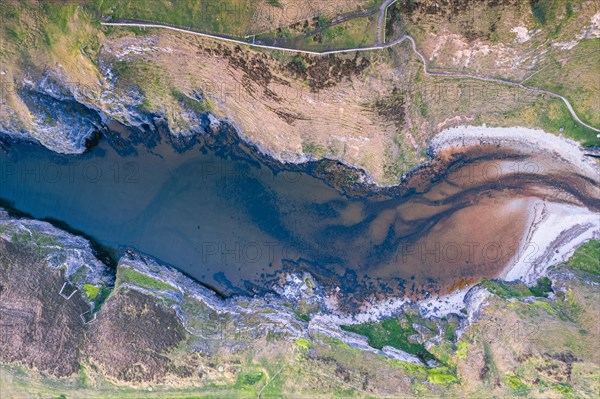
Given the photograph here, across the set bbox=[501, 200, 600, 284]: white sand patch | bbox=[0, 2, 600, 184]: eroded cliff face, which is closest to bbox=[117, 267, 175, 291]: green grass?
bbox=[0, 2, 600, 184]: eroded cliff face

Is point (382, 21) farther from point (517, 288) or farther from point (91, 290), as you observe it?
point (91, 290)

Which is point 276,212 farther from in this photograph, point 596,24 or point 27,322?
point 596,24

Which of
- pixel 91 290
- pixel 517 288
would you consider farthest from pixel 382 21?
pixel 91 290

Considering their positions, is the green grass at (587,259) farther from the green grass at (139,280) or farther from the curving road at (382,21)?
the green grass at (139,280)

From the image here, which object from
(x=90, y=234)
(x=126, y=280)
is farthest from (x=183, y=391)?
(x=90, y=234)

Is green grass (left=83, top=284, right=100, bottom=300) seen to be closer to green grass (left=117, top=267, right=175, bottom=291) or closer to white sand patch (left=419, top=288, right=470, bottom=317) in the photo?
green grass (left=117, top=267, right=175, bottom=291)

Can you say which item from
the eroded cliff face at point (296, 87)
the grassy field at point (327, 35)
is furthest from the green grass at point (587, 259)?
the grassy field at point (327, 35)
